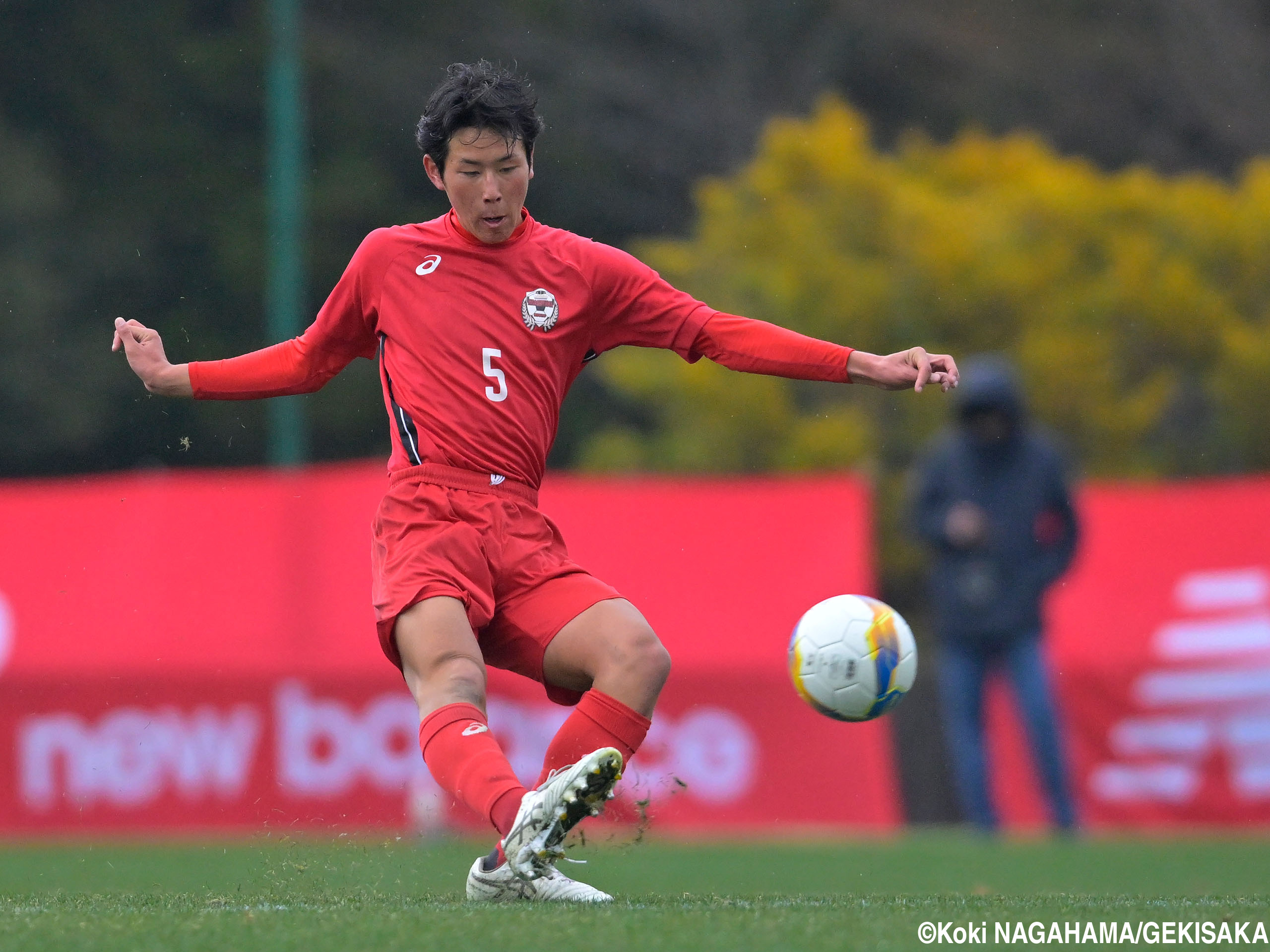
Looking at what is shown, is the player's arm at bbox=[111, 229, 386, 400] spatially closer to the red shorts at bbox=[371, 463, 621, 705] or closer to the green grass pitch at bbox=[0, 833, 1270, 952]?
the red shorts at bbox=[371, 463, 621, 705]

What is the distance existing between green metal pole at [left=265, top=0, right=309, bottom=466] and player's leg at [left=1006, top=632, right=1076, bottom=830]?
5834 mm

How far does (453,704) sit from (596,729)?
15.4 inches

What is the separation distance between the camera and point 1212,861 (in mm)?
7770

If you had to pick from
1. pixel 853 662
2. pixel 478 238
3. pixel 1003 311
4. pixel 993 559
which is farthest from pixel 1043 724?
pixel 1003 311

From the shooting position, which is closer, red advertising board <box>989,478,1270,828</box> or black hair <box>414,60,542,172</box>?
black hair <box>414,60,542,172</box>

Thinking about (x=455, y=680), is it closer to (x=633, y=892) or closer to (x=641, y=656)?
(x=641, y=656)

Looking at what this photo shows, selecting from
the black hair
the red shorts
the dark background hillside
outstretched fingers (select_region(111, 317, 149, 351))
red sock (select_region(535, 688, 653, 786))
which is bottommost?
red sock (select_region(535, 688, 653, 786))

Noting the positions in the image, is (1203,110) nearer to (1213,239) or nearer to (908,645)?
(1213,239)

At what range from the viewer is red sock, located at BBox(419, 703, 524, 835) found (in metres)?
4.34

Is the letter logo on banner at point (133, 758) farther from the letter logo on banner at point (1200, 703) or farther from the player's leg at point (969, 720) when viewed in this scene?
the letter logo on banner at point (1200, 703)

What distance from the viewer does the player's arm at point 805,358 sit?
15.6 feet

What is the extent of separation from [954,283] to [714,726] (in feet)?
18.8

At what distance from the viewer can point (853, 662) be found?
5.15 meters

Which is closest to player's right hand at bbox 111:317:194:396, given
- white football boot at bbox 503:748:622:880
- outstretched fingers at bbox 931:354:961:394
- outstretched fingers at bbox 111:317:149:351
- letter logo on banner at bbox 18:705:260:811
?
outstretched fingers at bbox 111:317:149:351
